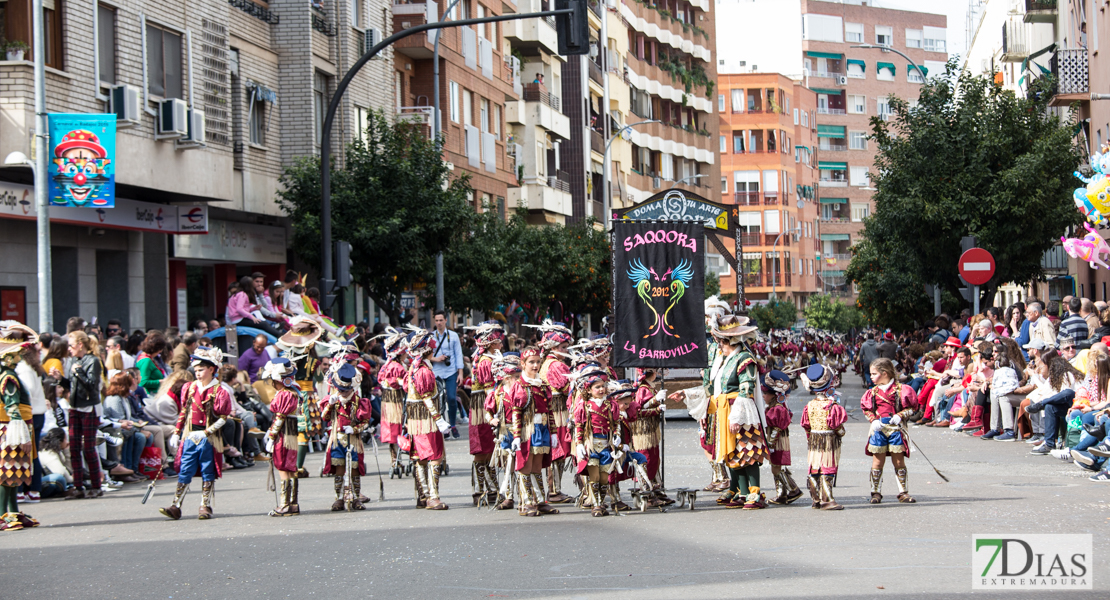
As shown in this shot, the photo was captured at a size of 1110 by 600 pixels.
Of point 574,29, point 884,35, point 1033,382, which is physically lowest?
point 1033,382

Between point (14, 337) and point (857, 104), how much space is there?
10668 centimetres

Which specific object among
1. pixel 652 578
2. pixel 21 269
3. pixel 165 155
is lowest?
pixel 652 578

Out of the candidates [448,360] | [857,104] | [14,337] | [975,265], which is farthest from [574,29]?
[857,104]

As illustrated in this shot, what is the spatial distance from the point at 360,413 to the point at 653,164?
62325 millimetres

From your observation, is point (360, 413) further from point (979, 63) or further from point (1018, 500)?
point (979, 63)

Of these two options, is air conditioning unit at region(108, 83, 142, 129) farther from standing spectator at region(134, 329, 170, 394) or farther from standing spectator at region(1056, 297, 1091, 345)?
standing spectator at region(1056, 297, 1091, 345)

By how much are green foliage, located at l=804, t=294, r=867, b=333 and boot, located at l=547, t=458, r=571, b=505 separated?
91.5 meters

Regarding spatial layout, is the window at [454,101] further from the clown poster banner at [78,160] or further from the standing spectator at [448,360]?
the clown poster banner at [78,160]

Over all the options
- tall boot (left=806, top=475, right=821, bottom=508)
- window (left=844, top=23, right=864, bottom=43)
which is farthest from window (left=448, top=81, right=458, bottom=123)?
window (left=844, top=23, right=864, bottom=43)

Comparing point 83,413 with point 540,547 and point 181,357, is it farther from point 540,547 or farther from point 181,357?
point 540,547

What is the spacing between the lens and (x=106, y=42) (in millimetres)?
23297

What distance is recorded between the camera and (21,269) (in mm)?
21969

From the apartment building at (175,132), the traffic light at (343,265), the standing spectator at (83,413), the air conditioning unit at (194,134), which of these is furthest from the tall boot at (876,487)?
the air conditioning unit at (194,134)

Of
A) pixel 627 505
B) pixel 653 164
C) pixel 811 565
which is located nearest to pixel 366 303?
pixel 627 505
